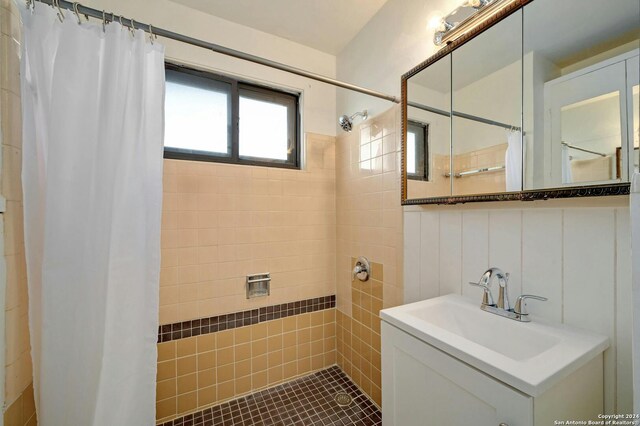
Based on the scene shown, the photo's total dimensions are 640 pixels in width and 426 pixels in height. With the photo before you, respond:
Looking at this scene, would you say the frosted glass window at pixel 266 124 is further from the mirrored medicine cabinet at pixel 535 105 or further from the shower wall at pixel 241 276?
the mirrored medicine cabinet at pixel 535 105

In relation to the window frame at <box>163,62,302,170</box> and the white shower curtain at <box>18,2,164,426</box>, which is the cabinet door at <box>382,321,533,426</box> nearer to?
the white shower curtain at <box>18,2,164,426</box>

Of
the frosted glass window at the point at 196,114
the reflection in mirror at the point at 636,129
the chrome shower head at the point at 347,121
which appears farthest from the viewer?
the chrome shower head at the point at 347,121

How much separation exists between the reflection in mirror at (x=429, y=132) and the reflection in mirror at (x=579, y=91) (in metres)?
A: 0.33

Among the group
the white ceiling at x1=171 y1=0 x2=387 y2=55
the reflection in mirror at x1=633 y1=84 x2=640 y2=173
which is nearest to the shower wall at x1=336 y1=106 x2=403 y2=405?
the white ceiling at x1=171 y1=0 x2=387 y2=55

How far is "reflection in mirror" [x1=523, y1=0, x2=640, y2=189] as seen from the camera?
2.24ft

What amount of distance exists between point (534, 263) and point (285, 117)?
1.73 metres

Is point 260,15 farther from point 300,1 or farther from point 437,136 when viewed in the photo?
point 437,136


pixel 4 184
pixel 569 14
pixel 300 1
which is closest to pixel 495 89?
pixel 569 14

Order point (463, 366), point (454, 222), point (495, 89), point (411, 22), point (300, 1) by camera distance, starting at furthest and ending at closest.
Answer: point (300, 1)
point (411, 22)
point (454, 222)
point (495, 89)
point (463, 366)

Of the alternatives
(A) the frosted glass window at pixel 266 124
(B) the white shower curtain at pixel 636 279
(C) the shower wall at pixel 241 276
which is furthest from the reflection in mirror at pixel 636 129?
(A) the frosted glass window at pixel 266 124

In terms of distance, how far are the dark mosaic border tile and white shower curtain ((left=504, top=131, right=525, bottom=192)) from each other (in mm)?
1450

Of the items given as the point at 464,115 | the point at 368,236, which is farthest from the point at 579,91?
the point at 368,236

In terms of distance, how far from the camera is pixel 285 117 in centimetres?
192

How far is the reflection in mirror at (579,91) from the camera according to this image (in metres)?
0.68
